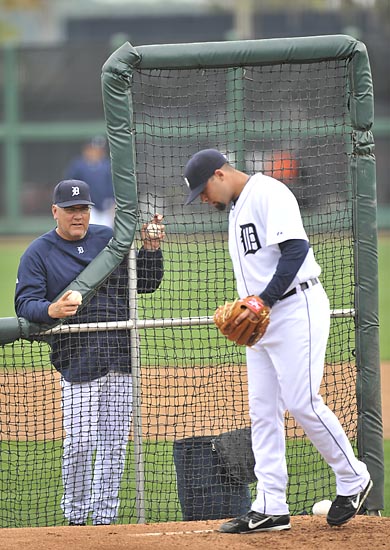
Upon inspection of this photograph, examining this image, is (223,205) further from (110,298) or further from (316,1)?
(316,1)

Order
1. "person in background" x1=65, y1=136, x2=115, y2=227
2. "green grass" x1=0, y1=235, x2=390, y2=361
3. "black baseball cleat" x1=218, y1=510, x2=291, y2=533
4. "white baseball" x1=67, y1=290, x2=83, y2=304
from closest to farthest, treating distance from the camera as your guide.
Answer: "black baseball cleat" x1=218, y1=510, x2=291, y2=533, "white baseball" x1=67, y1=290, x2=83, y2=304, "green grass" x1=0, y1=235, x2=390, y2=361, "person in background" x1=65, y1=136, x2=115, y2=227

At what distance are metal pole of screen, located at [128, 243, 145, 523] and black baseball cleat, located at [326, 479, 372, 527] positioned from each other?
1105 millimetres

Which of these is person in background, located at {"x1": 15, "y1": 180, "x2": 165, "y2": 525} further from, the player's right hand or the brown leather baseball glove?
the brown leather baseball glove

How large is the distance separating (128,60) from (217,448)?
2230mm

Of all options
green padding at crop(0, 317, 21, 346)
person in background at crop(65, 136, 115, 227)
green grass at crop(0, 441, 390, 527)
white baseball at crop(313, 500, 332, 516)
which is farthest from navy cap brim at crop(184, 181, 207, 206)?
person in background at crop(65, 136, 115, 227)

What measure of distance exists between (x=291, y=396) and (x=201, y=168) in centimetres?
122

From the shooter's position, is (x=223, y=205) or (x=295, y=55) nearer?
(x=223, y=205)

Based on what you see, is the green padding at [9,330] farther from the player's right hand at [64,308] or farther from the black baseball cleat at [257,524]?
the black baseball cleat at [257,524]

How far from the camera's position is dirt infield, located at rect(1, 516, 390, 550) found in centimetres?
486

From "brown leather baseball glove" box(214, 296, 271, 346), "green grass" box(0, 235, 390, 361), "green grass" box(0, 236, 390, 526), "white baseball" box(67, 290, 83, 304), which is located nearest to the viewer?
"brown leather baseball glove" box(214, 296, 271, 346)

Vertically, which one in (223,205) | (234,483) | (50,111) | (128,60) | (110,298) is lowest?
(234,483)

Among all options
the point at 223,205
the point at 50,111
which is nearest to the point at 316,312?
the point at 223,205

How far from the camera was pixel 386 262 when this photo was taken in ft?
61.5

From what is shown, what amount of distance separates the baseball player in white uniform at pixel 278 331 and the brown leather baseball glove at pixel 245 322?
0.20 ft
